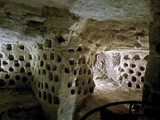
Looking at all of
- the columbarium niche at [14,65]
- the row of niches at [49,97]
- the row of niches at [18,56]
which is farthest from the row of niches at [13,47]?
the row of niches at [49,97]

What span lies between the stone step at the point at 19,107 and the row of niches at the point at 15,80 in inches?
13.4

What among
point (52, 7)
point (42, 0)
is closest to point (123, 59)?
point (52, 7)

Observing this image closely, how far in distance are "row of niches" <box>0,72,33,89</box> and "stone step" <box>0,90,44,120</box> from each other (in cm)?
34

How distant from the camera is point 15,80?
5.49 metres

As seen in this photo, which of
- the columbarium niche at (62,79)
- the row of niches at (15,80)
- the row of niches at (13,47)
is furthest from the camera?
the row of niches at (15,80)

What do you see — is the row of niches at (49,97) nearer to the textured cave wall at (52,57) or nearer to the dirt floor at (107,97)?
the textured cave wall at (52,57)

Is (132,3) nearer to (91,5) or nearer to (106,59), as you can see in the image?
(91,5)

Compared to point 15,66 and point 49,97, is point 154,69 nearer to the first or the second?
point 49,97

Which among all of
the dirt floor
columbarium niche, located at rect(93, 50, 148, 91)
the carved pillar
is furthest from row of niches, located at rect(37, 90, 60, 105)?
the carved pillar

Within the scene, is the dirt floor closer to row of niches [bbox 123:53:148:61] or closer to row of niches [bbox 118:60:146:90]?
row of niches [bbox 118:60:146:90]

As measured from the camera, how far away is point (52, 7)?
9.70ft

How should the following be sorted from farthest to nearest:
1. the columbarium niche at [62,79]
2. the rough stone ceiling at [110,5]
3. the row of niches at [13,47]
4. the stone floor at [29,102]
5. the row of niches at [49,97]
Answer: the row of niches at [13,47] < the stone floor at [29,102] < the row of niches at [49,97] < the columbarium niche at [62,79] < the rough stone ceiling at [110,5]

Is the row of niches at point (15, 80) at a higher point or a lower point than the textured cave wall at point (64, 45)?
lower

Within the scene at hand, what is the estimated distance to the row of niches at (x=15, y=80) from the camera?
17.8 feet
